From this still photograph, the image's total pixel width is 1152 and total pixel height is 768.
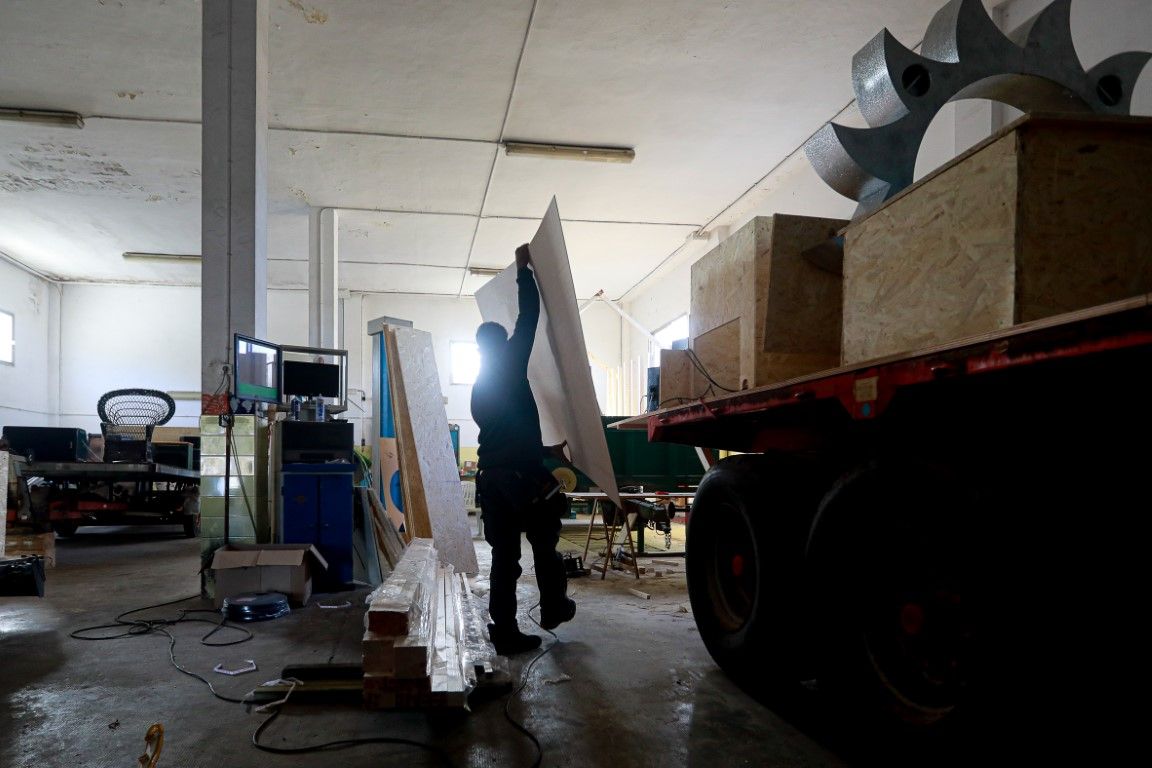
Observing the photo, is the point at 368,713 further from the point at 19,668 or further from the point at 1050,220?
the point at 1050,220

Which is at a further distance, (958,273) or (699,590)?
(699,590)

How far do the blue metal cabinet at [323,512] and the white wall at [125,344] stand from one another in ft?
38.9

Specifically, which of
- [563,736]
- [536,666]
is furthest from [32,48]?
[563,736]

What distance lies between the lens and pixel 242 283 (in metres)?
5.68

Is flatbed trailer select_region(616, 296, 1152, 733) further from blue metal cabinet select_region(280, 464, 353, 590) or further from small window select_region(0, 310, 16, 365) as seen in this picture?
small window select_region(0, 310, 16, 365)

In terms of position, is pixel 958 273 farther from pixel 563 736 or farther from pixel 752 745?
pixel 563 736

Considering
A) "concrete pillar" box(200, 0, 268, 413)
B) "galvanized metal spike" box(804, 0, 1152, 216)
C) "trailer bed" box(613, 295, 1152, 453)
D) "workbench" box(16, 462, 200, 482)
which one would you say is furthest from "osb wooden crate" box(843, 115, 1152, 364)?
"workbench" box(16, 462, 200, 482)

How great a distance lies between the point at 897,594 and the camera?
236 cm

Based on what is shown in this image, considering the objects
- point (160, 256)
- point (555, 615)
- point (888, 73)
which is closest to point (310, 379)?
point (555, 615)

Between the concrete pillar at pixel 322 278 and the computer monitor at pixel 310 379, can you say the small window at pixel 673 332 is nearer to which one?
the concrete pillar at pixel 322 278

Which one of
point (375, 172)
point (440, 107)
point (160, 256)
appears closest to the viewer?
point (440, 107)

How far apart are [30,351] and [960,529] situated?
57.1 ft

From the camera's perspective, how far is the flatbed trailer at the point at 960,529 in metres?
1.66

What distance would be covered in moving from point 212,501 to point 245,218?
2.23 m
